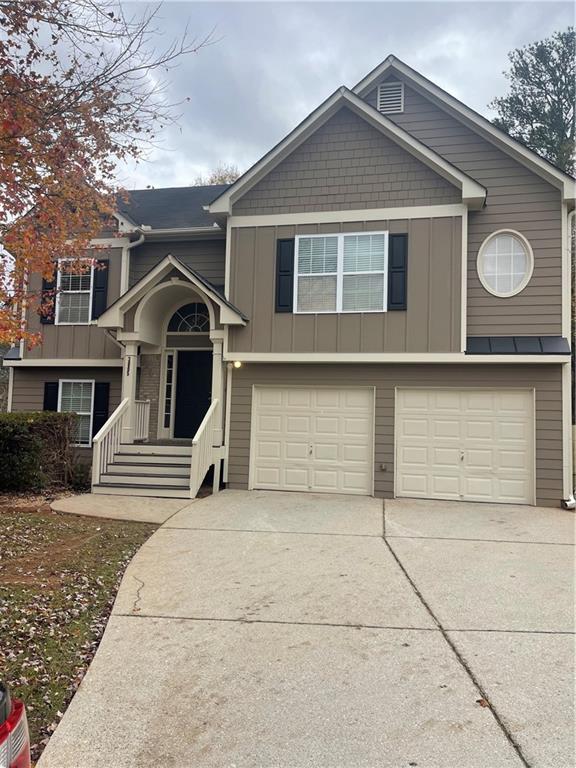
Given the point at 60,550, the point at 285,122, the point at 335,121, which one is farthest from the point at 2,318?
the point at 285,122

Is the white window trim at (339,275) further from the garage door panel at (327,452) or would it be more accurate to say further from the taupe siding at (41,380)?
the taupe siding at (41,380)

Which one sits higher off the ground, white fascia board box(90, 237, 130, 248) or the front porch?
white fascia board box(90, 237, 130, 248)

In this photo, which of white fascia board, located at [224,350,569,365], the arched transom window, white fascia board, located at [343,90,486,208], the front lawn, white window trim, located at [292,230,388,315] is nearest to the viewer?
the front lawn

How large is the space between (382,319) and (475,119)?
4554 millimetres

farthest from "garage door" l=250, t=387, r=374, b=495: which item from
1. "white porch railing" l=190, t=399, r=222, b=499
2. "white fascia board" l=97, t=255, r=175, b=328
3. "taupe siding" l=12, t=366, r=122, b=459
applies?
"taupe siding" l=12, t=366, r=122, b=459

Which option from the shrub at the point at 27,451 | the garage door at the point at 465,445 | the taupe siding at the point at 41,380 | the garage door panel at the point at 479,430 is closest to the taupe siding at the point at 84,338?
the taupe siding at the point at 41,380

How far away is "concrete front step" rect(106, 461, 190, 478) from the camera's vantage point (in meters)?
9.65

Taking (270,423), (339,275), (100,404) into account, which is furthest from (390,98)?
(100,404)

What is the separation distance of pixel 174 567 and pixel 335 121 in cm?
911

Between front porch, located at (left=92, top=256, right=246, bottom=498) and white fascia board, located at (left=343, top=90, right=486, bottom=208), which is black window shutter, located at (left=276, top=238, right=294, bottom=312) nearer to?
front porch, located at (left=92, top=256, right=246, bottom=498)

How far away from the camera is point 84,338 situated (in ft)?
39.8

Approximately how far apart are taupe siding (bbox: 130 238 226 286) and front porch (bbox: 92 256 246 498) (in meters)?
0.73

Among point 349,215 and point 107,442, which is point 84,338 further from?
point 349,215

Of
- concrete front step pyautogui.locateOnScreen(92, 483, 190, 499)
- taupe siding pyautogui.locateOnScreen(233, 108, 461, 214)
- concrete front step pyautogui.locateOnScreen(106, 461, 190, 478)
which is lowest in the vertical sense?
concrete front step pyautogui.locateOnScreen(92, 483, 190, 499)
